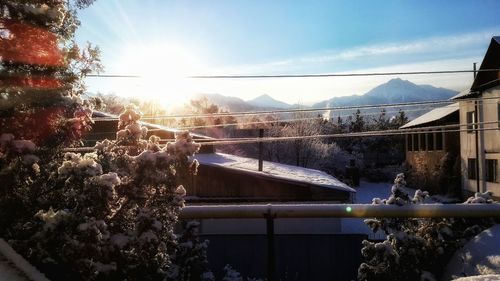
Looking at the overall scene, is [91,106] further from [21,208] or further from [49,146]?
[21,208]

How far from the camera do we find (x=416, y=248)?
498 cm

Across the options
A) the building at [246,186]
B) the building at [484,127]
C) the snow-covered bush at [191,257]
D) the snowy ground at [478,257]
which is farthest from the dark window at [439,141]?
the snowy ground at [478,257]

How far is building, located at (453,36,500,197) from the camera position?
2366 centimetres

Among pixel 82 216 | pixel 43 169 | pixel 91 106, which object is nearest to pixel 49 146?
pixel 43 169

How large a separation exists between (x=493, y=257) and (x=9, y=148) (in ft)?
12.6

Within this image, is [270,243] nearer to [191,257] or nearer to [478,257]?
[478,257]

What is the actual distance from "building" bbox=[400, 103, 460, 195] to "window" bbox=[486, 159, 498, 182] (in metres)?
4.51

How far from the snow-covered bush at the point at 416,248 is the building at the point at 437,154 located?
25.4m

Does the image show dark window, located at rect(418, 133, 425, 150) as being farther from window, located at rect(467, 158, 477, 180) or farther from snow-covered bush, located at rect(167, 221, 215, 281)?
snow-covered bush, located at rect(167, 221, 215, 281)

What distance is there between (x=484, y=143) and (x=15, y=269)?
25978mm

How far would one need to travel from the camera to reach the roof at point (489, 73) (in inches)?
925

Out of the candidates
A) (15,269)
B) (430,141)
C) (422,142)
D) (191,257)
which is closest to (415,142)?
(422,142)

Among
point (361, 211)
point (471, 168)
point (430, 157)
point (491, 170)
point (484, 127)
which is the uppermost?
point (484, 127)

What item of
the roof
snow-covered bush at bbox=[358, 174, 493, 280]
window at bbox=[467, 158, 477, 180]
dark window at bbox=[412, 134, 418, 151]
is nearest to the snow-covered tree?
snow-covered bush at bbox=[358, 174, 493, 280]
